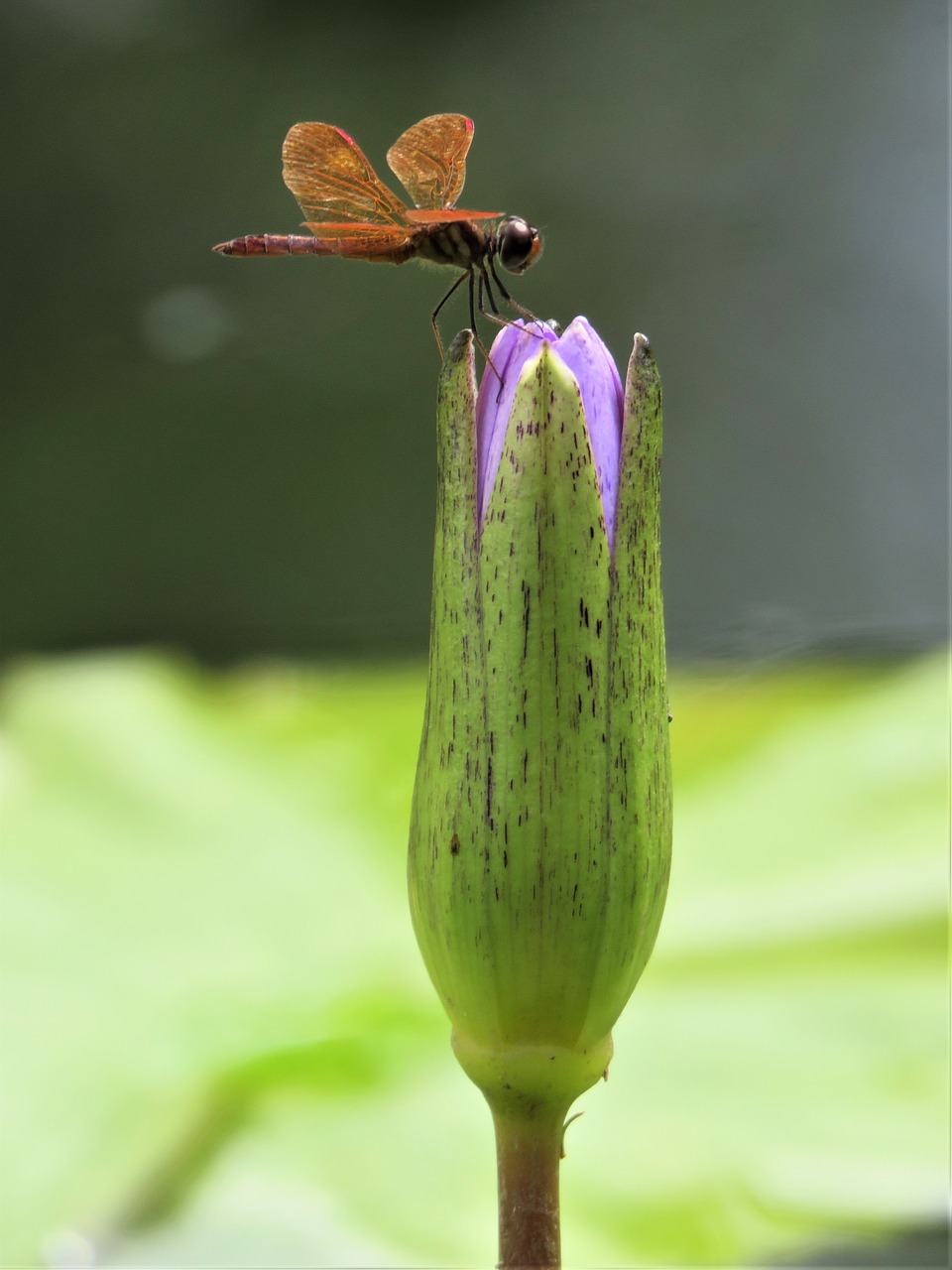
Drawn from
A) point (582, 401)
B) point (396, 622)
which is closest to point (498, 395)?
point (582, 401)

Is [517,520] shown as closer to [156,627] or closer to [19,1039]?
[19,1039]

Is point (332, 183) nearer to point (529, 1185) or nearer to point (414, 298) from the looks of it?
point (529, 1185)

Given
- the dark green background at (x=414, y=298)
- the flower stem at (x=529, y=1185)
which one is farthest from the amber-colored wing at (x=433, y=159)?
the dark green background at (x=414, y=298)

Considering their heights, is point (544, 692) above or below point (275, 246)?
below

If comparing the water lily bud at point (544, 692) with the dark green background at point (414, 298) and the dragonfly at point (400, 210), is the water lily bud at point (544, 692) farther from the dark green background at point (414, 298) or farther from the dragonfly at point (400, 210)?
the dark green background at point (414, 298)

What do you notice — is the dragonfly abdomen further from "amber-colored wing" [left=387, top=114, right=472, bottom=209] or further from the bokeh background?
the bokeh background

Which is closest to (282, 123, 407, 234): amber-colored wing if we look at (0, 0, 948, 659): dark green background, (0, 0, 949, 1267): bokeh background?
(0, 0, 949, 1267): bokeh background
